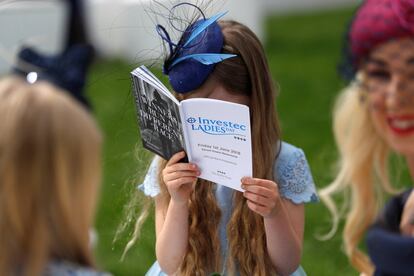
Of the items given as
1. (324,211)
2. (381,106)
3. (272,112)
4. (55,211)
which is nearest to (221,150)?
(272,112)

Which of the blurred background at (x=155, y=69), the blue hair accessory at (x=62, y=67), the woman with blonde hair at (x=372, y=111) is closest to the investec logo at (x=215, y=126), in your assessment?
the blurred background at (x=155, y=69)

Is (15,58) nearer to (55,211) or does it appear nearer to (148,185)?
(148,185)

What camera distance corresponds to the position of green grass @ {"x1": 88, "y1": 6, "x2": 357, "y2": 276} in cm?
318

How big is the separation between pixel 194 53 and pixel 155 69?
0.20m

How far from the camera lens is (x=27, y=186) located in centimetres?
214

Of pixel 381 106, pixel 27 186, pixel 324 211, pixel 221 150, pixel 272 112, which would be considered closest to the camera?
pixel 27 186

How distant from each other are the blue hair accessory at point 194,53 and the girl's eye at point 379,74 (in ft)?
3.46

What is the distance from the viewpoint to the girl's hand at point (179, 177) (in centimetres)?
266

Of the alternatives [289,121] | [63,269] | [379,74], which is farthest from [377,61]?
[289,121]

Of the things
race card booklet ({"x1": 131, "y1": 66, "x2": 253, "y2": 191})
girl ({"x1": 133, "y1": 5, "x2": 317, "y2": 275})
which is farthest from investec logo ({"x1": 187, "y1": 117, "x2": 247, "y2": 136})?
girl ({"x1": 133, "y1": 5, "x2": 317, "y2": 275})

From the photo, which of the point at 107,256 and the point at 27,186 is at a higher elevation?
the point at 27,186

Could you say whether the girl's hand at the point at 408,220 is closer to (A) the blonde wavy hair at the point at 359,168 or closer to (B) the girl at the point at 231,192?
(B) the girl at the point at 231,192

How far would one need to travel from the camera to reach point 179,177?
2.67 m

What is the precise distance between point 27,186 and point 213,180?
648mm
